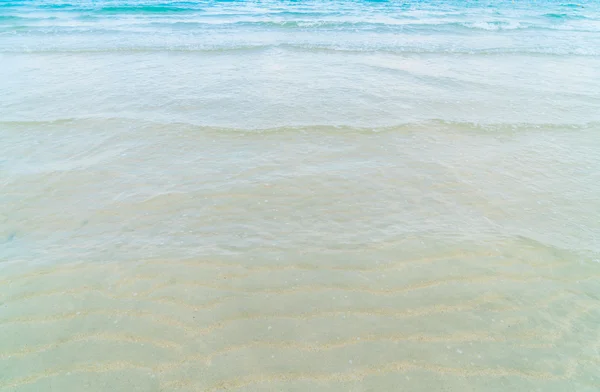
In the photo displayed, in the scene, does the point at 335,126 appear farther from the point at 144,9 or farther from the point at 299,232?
the point at 144,9

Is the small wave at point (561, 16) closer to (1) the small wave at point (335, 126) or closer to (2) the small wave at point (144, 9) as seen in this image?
(1) the small wave at point (335, 126)

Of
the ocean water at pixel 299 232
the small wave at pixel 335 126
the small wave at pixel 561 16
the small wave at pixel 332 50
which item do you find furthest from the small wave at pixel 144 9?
the small wave at pixel 561 16

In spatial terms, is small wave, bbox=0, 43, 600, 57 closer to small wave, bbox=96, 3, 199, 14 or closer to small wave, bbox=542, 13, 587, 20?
small wave, bbox=542, 13, 587, 20

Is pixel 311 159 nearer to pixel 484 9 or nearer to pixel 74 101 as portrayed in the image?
pixel 74 101

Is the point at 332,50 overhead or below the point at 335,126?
overhead

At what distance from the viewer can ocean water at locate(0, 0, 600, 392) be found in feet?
13.2

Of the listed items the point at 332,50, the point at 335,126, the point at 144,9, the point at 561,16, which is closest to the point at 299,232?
the point at 335,126

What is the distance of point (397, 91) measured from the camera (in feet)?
40.7

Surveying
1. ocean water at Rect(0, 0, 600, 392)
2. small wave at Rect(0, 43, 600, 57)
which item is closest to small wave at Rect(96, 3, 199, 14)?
small wave at Rect(0, 43, 600, 57)

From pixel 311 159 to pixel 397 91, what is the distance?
→ 5.86 m

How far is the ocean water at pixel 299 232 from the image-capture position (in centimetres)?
404

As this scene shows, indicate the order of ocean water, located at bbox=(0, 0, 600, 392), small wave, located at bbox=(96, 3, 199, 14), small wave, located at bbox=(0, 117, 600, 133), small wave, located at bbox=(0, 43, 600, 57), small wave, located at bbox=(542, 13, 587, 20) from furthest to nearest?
small wave, located at bbox=(96, 3, 199, 14), small wave, located at bbox=(542, 13, 587, 20), small wave, located at bbox=(0, 43, 600, 57), small wave, located at bbox=(0, 117, 600, 133), ocean water, located at bbox=(0, 0, 600, 392)

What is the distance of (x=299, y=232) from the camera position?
599 centimetres

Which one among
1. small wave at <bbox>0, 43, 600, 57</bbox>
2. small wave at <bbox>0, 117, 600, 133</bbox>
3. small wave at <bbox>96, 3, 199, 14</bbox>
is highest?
small wave at <bbox>96, 3, 199, 14</bbox>
